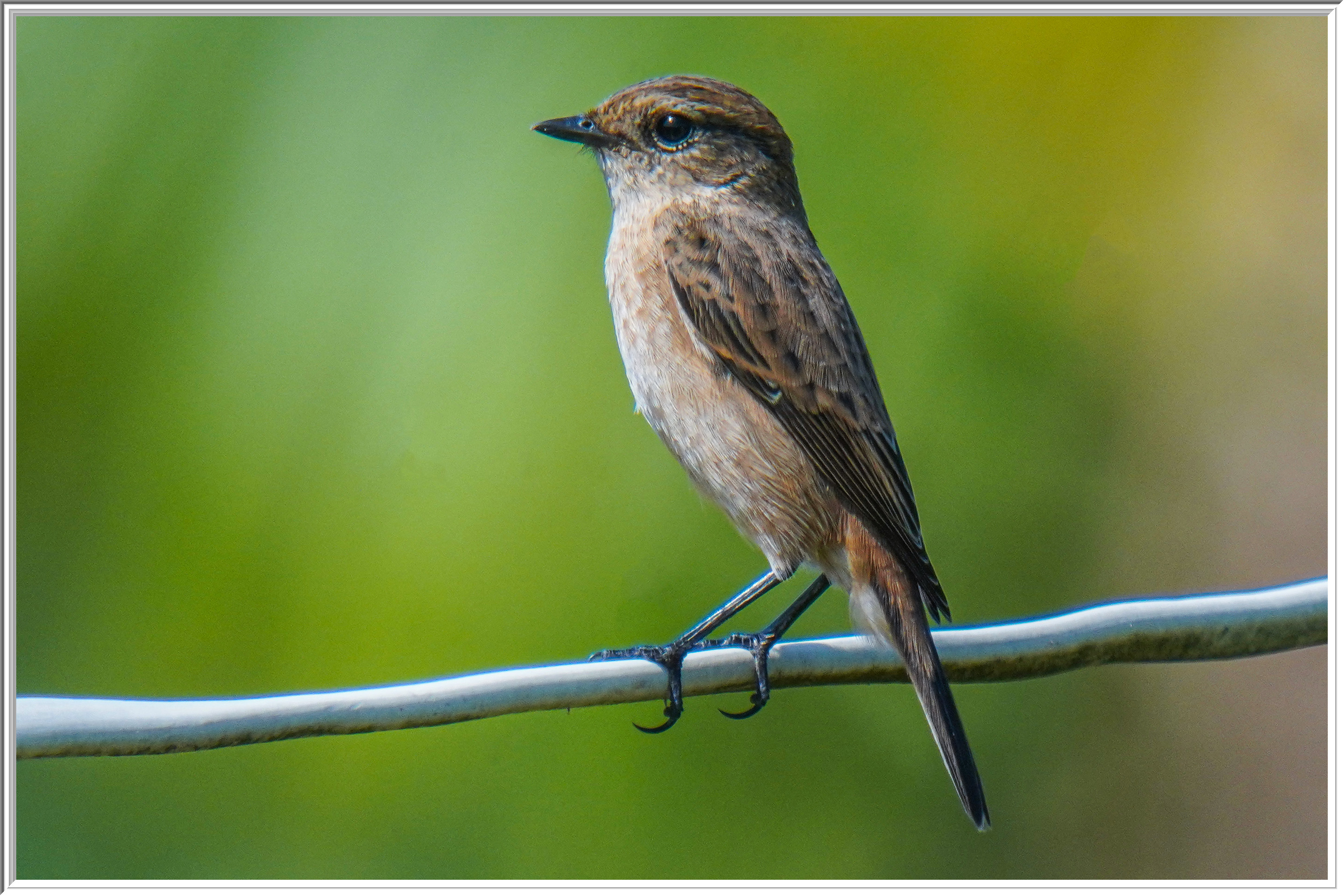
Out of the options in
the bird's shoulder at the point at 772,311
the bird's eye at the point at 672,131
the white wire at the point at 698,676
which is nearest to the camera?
the white wire at the point at 698,676

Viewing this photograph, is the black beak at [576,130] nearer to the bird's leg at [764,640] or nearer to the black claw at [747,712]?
the bird's leg at [764,640]

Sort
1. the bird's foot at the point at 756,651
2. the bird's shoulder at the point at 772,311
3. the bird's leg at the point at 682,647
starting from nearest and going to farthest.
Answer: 1. the bird's foot at the point at 756,651
2. the bird's leg at the point at 682,647
3. the bird's shoulder at the point at 772,311

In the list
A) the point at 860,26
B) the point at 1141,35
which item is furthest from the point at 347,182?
the point at 1141,35

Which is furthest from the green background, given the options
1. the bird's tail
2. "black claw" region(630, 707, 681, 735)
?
the bird's tail

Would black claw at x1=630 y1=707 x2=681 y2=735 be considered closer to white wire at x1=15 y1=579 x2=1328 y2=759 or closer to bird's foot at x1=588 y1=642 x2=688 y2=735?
bird's foot at x1=588 y1=642 x2=688 y2=735

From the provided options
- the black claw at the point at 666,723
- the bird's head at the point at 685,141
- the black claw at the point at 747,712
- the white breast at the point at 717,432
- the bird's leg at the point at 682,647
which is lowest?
the black claw at the point at 747,712

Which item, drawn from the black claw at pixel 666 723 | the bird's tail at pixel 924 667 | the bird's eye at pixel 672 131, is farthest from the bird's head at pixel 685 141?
the black claw at pixel 666 723

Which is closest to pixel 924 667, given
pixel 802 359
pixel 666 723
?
pixel 666 723
